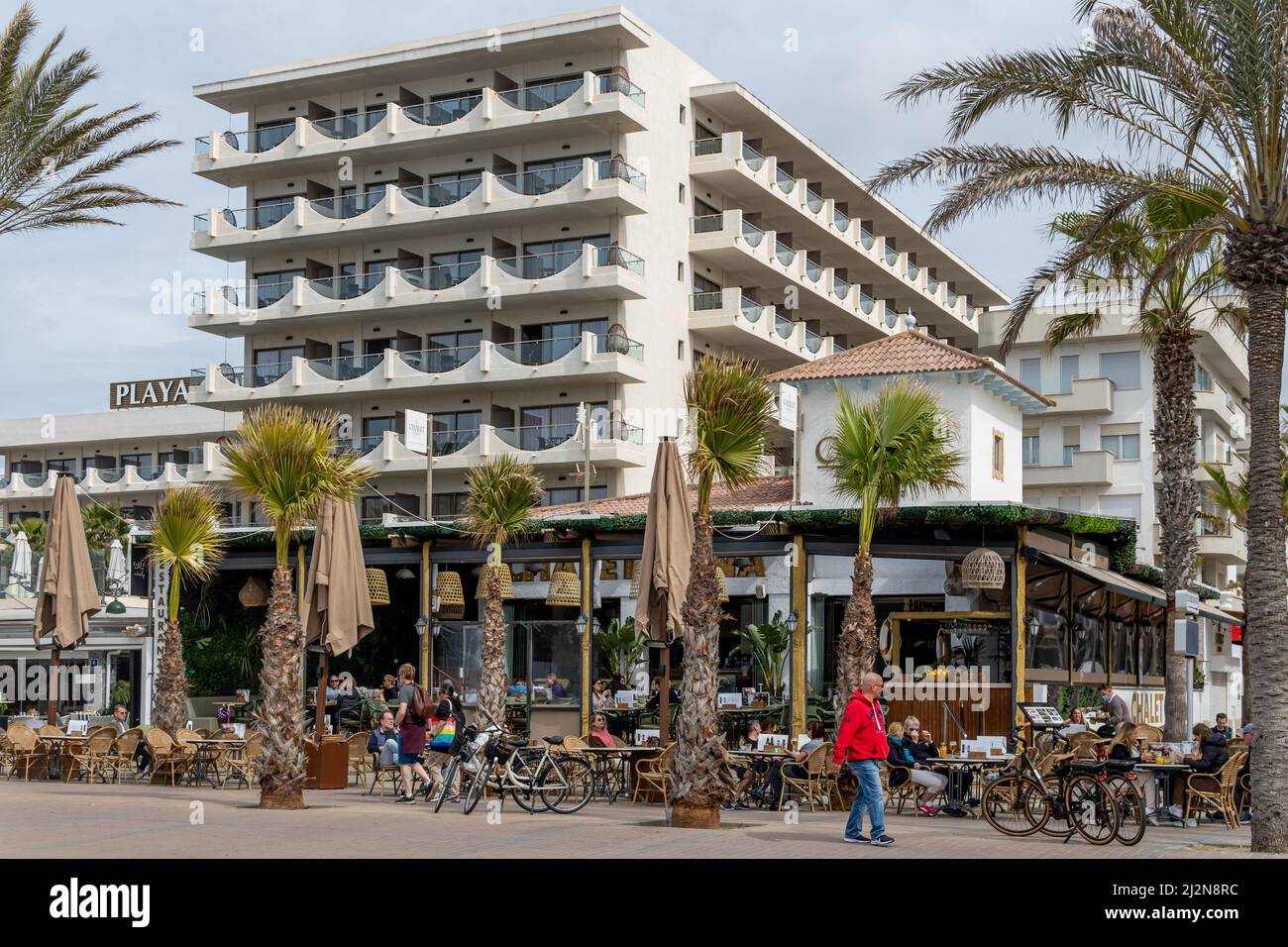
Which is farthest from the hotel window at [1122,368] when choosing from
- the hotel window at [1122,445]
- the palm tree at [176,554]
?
the palm tree at [176,554]

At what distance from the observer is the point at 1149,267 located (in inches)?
1151

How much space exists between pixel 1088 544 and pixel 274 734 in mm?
16744

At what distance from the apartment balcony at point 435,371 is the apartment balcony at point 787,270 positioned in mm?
5247

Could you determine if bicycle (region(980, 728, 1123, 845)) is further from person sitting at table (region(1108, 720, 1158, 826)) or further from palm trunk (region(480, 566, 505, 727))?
palm trunk (region(480, 566, 505, 727))

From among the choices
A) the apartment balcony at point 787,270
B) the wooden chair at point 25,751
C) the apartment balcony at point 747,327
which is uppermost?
the apartment balcony at point 787,270

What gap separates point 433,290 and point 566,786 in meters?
33.9

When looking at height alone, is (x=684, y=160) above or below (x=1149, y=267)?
above

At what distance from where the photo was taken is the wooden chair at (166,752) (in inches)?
863

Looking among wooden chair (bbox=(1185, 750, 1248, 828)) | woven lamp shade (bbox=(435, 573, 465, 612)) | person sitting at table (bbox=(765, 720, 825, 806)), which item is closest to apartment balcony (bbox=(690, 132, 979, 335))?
woven lamp shade (bbox=(435, 573, 465, 612))

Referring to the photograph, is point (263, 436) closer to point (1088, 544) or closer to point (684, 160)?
point (1088, 544)

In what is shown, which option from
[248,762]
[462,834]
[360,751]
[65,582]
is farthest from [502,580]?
[462,834]

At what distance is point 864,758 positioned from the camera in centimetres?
1486

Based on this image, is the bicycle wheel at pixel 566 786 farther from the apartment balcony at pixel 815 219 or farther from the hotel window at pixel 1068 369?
the hotel window at pixel 1068 369
